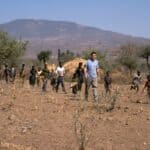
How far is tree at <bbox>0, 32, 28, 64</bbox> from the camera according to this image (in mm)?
45250

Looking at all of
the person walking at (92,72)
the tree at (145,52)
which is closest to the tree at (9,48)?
the person walking at (92,72)

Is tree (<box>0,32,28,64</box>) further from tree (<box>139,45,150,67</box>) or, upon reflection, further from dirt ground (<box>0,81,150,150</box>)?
dirt ground (<box>0,81,150,150</box>)

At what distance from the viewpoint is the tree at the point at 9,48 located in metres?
45.2

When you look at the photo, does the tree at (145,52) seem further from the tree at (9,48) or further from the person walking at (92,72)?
the person walking at (92,72)

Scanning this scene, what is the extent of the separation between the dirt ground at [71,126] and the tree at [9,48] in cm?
3012

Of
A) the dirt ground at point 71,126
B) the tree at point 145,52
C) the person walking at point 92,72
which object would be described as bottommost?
the tree at point 145,52

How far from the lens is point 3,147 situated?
9.96m

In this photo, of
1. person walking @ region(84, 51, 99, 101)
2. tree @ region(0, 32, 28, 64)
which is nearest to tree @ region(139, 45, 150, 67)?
tree @ region(0, 32, 28, 64)

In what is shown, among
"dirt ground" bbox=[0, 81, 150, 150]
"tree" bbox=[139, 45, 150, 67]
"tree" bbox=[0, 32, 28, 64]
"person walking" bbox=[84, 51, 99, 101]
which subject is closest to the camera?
"dirt ground" bbox=[0, 81, 150, 150]

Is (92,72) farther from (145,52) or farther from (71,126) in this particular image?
(145,52)

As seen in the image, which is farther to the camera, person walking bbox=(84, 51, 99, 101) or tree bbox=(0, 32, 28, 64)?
tree bbox=(0, 32, 28, 64)

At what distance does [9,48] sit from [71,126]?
3458 centimetres

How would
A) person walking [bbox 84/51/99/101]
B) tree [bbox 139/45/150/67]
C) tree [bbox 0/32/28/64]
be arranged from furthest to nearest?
tree [bbox 139/45/150/67]
tree [bbox 0/32/28/64]
person walking [bbox 84/51/99/101]

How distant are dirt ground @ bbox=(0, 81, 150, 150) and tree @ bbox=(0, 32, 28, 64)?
30.1 m
